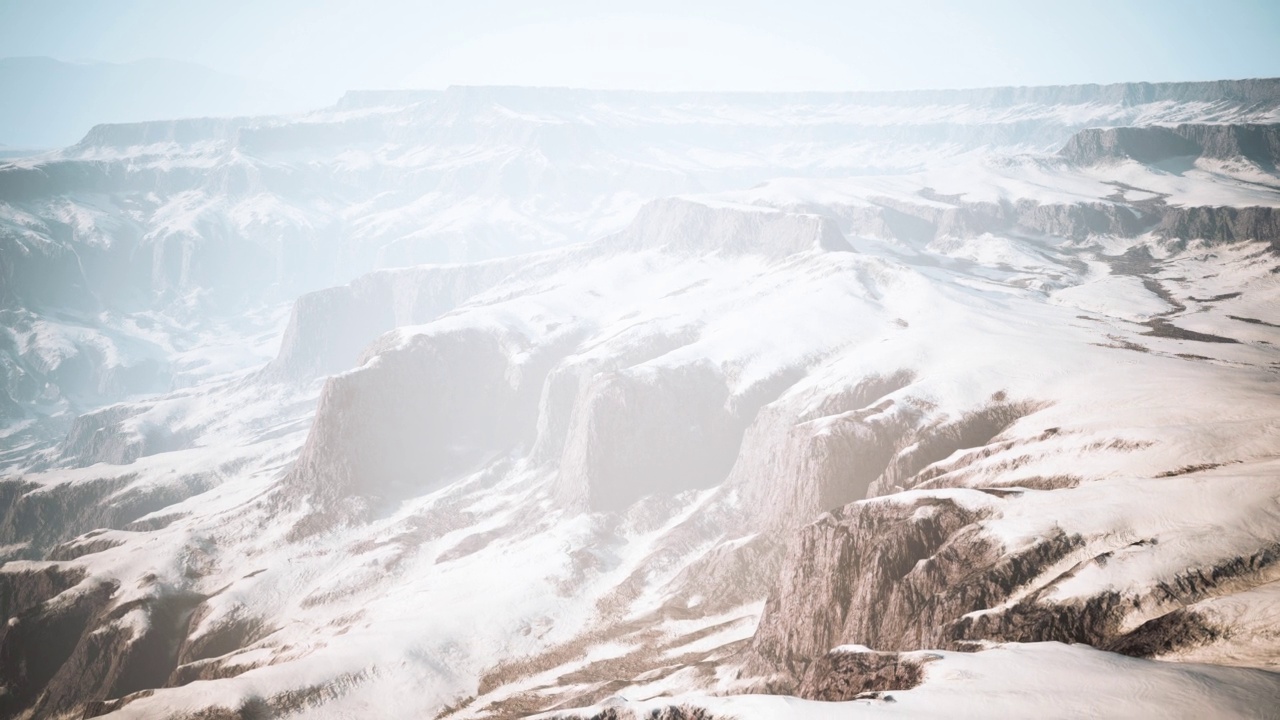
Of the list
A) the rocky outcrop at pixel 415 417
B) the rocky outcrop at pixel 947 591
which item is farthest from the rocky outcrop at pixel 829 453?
the rocky outcrop at pixel 415 417

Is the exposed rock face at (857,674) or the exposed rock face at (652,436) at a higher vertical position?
the exposed rock face at (857,674)

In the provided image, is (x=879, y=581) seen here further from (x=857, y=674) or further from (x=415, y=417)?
(x=415, y=417)

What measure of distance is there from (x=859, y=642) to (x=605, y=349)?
4276 inches

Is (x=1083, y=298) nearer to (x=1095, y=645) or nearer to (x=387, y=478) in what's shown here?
(x=1095, y=645)

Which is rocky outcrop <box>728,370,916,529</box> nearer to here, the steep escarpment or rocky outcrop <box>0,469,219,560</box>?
the steep escarpment

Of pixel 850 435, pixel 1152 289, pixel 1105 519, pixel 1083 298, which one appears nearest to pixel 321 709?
pixel 850 435

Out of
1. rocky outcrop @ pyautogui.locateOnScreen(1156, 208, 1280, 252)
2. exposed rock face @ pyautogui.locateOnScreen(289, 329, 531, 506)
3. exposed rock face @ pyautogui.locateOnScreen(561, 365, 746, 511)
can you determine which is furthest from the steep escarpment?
rocky outcrop @ pyautogui.locateOnScreen(1156, 208, 1280, 252)

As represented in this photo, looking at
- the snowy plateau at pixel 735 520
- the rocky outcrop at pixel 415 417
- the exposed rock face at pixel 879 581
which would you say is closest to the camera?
the snowy plateau at pixel 735 520

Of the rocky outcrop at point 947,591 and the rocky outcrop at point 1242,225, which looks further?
the rocky outcrop at point 1242,225

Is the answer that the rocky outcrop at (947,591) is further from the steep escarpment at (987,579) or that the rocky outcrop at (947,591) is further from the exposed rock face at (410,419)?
the exposed rock face at (410,419)

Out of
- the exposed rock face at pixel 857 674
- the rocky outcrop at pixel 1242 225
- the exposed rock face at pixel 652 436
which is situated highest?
the rocky outcrop at pixel 1242 225

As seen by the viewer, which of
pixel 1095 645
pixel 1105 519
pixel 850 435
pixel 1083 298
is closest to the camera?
pixel 1095 645

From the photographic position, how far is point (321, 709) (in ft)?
237

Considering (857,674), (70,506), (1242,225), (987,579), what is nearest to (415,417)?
(70,506)
